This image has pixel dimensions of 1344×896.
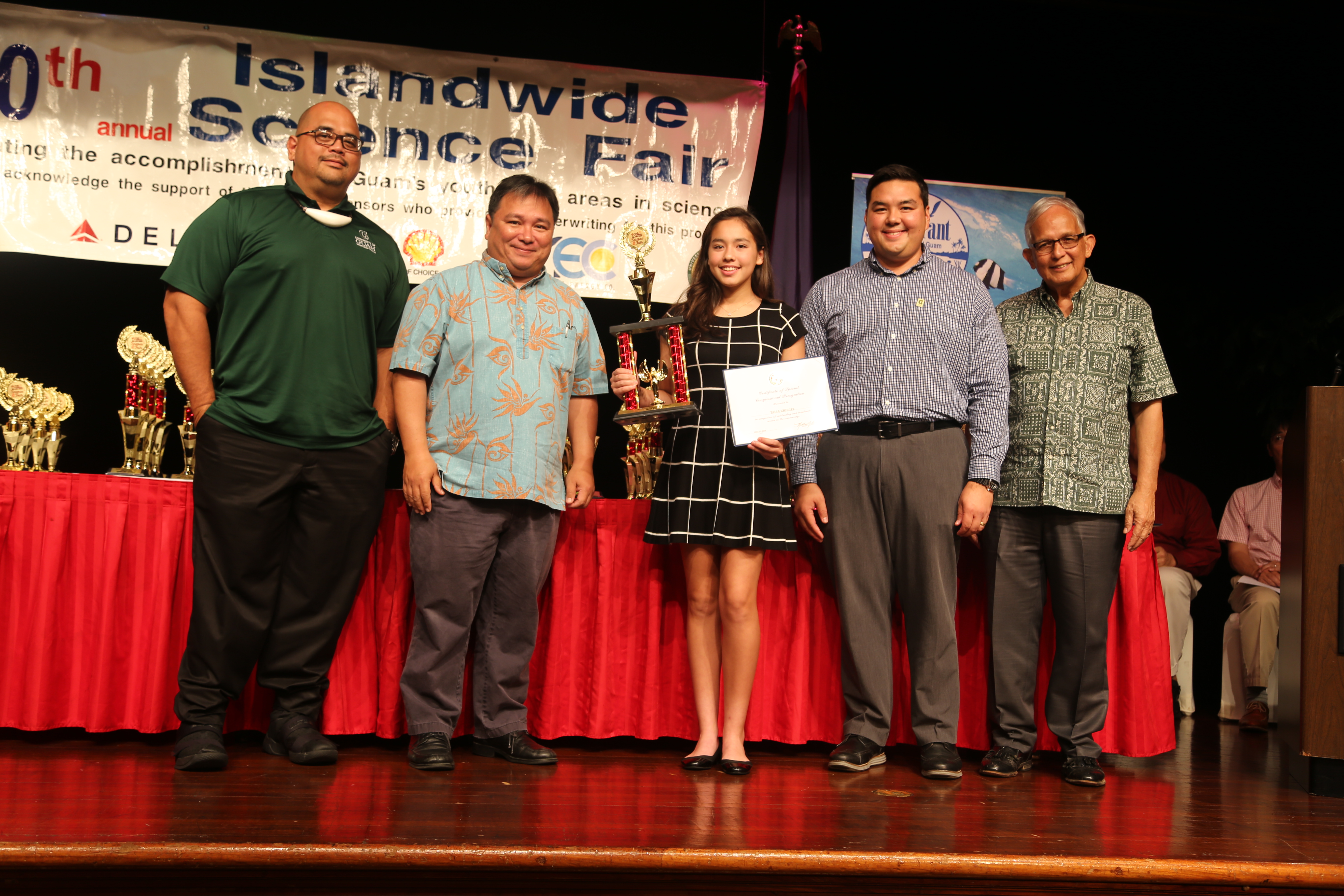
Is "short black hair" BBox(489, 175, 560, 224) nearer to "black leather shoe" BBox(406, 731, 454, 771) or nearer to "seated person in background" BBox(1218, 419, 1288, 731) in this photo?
"black leather shoe" BBox(406, 731, 454, 771)

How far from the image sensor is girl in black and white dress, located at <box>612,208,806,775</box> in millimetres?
2549

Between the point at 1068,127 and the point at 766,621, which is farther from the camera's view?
the point at 1068,127

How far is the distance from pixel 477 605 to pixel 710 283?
108 centimetres

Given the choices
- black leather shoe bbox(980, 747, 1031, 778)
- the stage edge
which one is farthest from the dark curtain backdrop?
the stage edge

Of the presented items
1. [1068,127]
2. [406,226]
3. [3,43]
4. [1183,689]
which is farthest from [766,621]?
[3,43]

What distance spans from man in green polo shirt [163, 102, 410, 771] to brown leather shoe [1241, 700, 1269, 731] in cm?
350

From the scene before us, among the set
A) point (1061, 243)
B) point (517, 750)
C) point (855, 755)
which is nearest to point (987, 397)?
point (1061, 243)

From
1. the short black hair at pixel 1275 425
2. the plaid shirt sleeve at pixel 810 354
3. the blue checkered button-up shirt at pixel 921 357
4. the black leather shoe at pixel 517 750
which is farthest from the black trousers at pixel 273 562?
the short black hair at pixel 1275 425

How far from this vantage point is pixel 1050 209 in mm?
2686

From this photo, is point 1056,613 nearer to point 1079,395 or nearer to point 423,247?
point 1079,395

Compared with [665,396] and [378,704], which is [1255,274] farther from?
[378,704]

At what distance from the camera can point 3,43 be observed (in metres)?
3.56

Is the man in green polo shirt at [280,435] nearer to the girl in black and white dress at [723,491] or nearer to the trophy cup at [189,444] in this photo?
the trophy cup at [189,444]

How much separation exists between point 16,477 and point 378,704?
117cm
